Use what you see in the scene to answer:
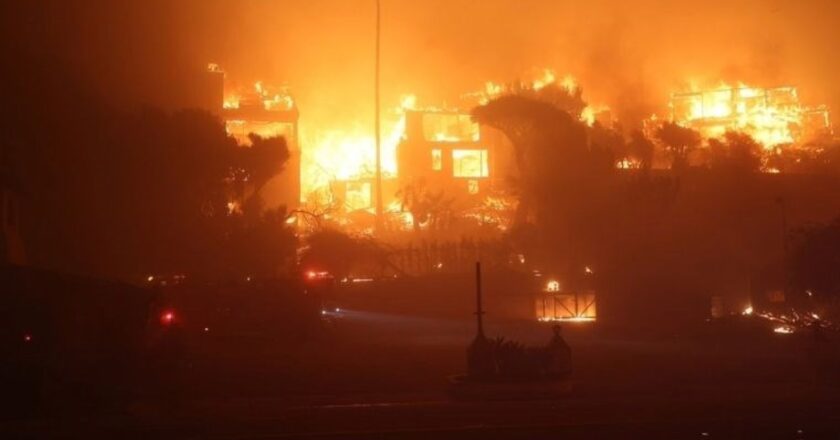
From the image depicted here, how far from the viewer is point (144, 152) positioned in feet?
113

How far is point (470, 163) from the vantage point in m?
72.3

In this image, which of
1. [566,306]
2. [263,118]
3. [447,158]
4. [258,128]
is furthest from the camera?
[447,158]

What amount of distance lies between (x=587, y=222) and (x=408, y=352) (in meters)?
28.1

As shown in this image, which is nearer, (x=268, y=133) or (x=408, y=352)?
(x=408, y=352)

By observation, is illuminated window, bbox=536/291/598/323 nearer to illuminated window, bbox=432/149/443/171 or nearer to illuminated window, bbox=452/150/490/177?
illuminated window, bbox=452/150/490/177

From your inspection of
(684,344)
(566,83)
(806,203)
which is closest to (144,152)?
(684,344)

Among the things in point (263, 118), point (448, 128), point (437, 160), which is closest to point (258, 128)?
point (263, 118)

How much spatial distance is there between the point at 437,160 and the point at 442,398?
53558 millimetres

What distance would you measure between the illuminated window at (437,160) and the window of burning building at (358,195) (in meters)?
5.14

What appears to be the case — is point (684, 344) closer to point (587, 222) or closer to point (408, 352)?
point (408, 352)

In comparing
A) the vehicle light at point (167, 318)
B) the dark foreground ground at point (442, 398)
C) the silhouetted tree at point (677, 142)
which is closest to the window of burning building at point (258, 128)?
the silhouetted tree at point (677, 142)

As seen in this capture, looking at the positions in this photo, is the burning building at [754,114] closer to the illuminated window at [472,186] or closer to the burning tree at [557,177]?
the burning tree at [557,177]

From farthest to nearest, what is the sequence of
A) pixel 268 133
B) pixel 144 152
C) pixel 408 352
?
pixel 268 133, pixel 144 152, pixel 408 352

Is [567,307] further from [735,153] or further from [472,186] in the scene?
[735,153]
